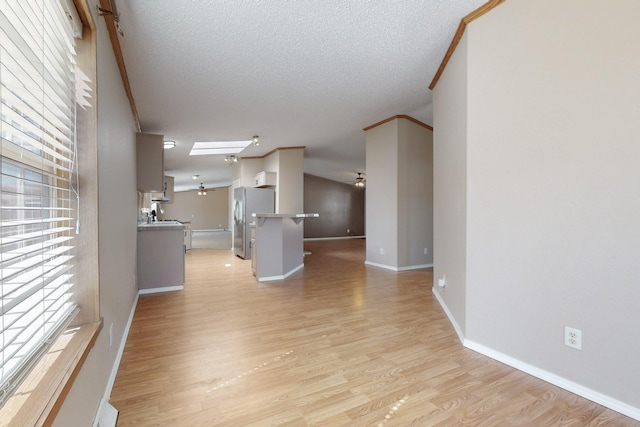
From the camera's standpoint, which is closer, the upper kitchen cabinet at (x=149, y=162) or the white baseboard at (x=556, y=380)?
the white baseboard at (x=556, y=380)

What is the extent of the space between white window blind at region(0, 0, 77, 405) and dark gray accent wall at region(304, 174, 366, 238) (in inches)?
398

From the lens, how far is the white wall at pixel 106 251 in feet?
4.12

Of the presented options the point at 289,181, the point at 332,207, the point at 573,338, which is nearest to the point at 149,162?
the point at 289,181

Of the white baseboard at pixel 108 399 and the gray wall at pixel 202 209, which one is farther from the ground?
the gray wall at pixel 202 209

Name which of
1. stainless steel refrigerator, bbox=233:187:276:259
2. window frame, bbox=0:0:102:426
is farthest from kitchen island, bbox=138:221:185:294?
window frame, bbox=0:0:102:426

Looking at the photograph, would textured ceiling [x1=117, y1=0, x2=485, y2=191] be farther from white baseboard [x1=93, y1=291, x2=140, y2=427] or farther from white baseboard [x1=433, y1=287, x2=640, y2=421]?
white baseboard [x1=433, y1=287, x2=640, y2=421]

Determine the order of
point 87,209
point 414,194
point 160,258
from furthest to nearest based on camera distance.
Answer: point 414,194 → point 160,258 → point 87,209

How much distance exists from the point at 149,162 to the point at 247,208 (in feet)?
8.93

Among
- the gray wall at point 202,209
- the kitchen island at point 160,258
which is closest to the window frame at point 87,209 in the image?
the kitchen island at point 160,258

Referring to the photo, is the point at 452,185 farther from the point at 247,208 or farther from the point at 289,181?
the point at 247,208

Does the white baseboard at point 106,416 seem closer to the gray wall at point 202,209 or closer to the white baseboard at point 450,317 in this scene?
the white baseboard at point 450,317

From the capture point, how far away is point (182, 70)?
3.10 metres

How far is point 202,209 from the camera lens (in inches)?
632

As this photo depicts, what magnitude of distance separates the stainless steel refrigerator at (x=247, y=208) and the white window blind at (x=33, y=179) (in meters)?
5.29
